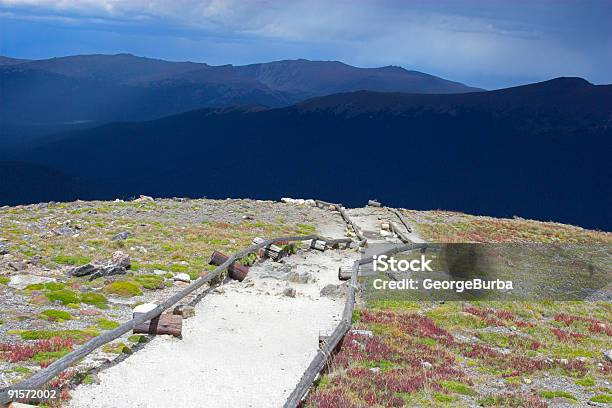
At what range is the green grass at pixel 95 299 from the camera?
21.9m

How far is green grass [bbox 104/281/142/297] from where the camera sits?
77.9ft

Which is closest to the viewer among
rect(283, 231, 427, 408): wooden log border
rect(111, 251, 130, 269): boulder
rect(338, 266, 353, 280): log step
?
rect(283, 231, 427, 408): wooden log border

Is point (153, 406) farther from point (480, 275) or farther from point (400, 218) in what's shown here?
point (400, 218)

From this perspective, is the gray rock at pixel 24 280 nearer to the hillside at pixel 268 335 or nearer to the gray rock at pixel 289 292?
the hillside at pixel 268 335

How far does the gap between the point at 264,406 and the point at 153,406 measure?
103 inches

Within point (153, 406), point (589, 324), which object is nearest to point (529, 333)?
point (589, 324)

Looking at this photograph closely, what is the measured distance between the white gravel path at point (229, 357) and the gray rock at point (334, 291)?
0.49 metres

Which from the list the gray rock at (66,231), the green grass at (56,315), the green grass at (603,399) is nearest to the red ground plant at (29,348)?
the green grass at (56,315)

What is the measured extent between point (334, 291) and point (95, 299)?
10397 millimetres

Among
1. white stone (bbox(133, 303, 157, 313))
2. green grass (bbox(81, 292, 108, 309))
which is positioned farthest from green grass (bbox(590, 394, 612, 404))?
green grass (bbox(81, 292, 108, 309))

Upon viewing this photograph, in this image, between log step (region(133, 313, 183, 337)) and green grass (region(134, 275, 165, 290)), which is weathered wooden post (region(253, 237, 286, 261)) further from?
log step (region(133, 313, 183, 337))

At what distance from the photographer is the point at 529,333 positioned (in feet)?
77.3

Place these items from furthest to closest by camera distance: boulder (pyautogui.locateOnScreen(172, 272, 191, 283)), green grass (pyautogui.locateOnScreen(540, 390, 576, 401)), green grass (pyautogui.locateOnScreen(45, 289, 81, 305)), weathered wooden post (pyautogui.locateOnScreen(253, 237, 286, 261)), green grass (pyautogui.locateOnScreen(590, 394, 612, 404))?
1. weathered wooden post (pyautogui.locateOnScreen(253, 237, 286, 261))
2. boulder (pyautogui.locateOnScreen(172, 272, 191, 283))
3. green grass (pyautogui.locateOnScreen(45, 289, 81, 305))
4. green grass (pyautogui.locateOnScreen(540, 390, 576, 401))
5. green grass (pyautogui.locateOnScreen(590, 394, 612, 404))

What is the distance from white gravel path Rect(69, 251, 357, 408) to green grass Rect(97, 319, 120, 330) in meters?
1.91
